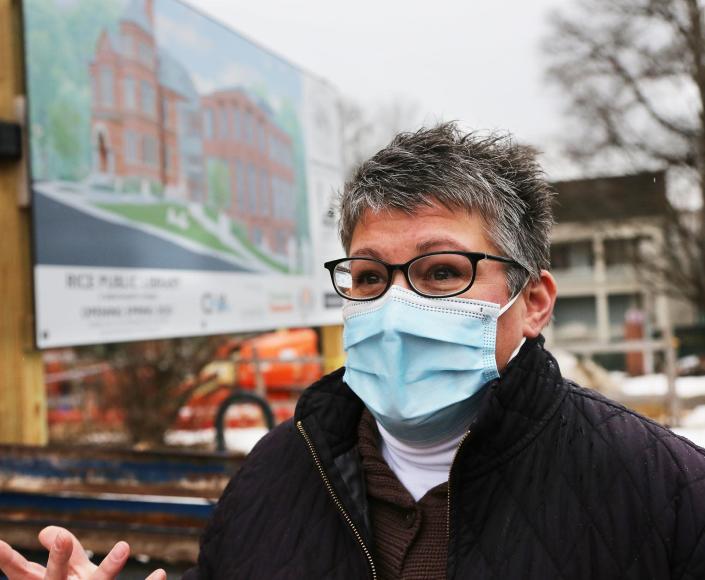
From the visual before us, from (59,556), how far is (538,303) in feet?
4.06

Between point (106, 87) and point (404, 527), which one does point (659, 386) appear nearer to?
point (106, 87)

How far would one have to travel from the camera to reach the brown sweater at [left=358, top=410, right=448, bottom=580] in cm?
156

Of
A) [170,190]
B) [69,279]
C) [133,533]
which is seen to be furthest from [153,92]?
[133,533]

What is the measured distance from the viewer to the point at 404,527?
1.63 m

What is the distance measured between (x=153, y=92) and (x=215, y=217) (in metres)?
0.77

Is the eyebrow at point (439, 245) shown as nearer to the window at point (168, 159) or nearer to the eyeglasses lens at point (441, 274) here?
the eyeglasses lens at point (441, 274)

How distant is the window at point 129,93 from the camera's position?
3.61m

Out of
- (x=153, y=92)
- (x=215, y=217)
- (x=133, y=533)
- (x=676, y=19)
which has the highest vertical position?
(x=676, y=19)

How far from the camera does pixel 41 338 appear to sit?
2938mm

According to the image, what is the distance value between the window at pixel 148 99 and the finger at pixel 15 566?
265 cm

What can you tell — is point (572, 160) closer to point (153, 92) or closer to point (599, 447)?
point (153, 92)

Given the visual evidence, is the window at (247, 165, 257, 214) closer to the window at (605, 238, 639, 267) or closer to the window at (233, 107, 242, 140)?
the window at (233, 107, 242, 140)

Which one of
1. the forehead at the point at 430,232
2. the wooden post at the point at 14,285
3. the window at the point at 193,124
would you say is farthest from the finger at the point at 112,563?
the window at the point at 193,124

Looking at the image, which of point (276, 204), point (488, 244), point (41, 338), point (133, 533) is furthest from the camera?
point (276, 204)
